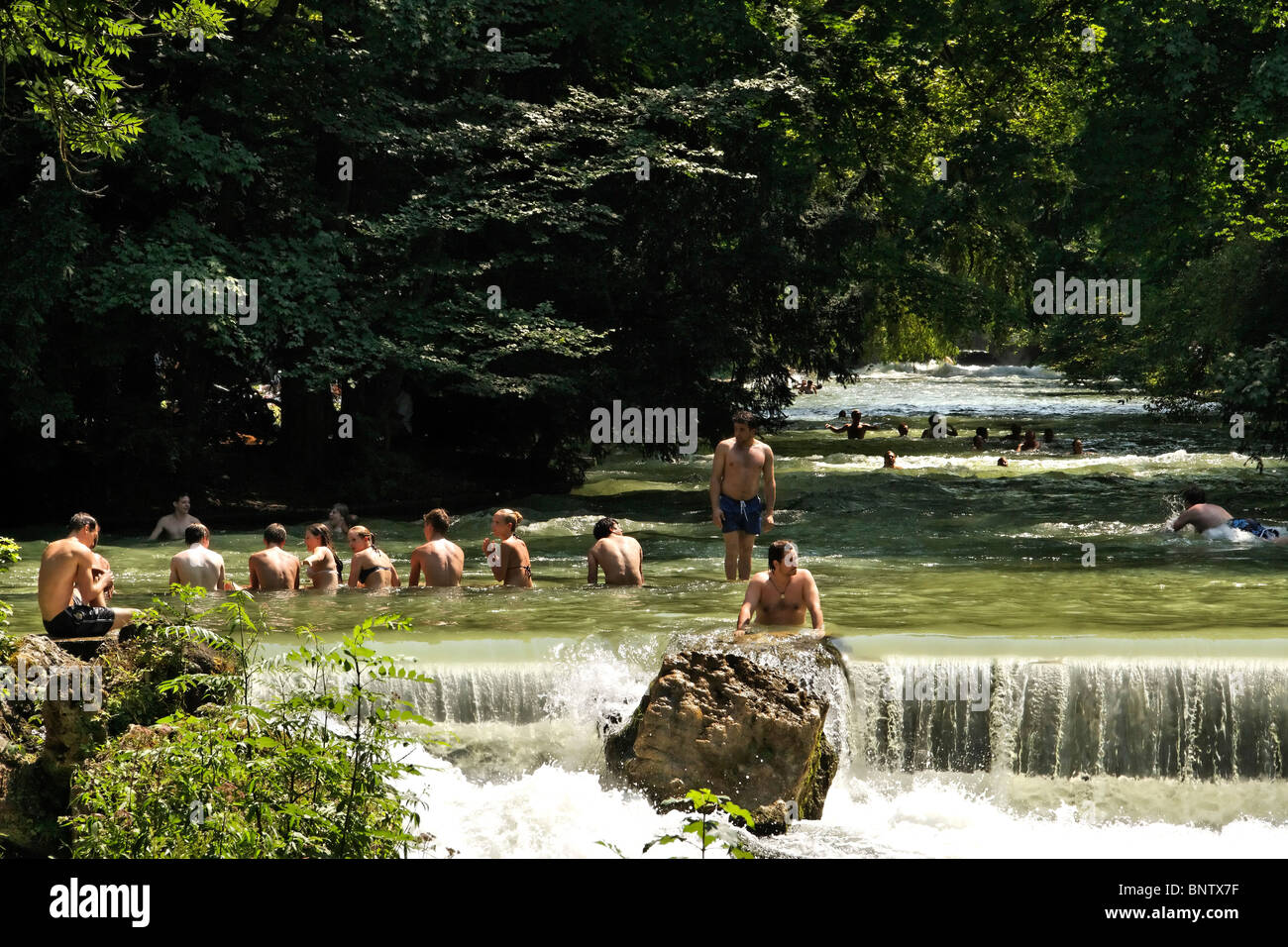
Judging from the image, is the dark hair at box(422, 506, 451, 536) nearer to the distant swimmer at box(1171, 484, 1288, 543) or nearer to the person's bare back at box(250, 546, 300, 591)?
the person's bare back at box(250, 546, 300, 591)

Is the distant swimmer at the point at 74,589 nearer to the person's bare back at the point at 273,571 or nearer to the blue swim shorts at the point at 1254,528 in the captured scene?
the person's bare back at the point at 273,571

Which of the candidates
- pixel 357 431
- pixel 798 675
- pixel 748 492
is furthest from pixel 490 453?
pixel 798 675

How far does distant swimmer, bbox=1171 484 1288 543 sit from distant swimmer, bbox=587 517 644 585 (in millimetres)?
8206

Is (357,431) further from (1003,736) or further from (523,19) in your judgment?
(1003,736)

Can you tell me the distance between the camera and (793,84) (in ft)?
78.9

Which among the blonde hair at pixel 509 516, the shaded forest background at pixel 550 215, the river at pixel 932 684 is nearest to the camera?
the river at pixel 932 684

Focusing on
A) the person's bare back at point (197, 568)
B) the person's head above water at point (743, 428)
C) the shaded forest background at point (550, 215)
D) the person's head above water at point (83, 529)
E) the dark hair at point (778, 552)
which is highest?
the shaded forest background at point (550, 215)

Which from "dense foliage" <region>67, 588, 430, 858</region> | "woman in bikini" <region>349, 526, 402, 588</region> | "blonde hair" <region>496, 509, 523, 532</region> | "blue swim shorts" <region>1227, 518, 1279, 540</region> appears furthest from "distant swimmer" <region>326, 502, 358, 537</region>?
"dense foliage" <region>67, 588, 430, 858</region>

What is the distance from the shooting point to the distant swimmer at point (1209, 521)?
1827 cm

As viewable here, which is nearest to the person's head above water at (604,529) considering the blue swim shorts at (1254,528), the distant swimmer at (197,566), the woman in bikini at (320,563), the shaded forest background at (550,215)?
the woman in bikini at (320,563)

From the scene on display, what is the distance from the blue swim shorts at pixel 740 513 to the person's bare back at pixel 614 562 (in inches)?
41.4

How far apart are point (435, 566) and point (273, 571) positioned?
162 cm

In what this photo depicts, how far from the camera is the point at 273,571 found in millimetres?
14516

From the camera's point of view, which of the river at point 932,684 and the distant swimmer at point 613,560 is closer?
the river at point 932,684
